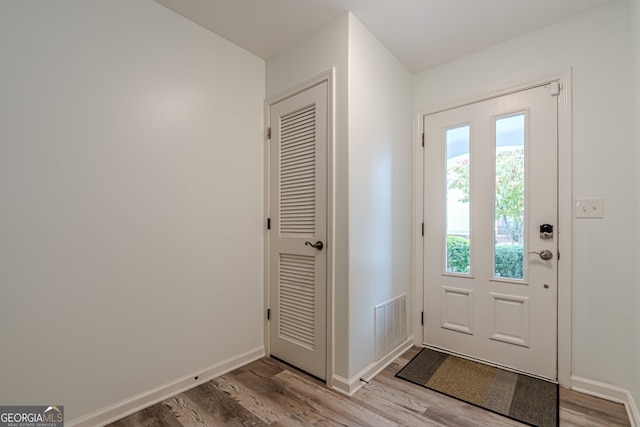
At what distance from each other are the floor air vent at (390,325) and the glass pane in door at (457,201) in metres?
0.54

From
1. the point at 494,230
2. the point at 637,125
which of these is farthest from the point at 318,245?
the point at 637,125

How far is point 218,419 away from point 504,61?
3.19 m

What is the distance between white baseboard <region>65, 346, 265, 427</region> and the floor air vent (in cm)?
103

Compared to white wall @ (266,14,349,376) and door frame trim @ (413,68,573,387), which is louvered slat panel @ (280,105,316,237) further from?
door frame trim @ (413,68,573,387)

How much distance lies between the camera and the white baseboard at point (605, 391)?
67.1 inches

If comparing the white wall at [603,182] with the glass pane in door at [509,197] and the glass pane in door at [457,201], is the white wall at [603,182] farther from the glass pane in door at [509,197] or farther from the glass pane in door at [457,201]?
the glass pane in door at [457,201]

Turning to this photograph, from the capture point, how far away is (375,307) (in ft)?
7.22

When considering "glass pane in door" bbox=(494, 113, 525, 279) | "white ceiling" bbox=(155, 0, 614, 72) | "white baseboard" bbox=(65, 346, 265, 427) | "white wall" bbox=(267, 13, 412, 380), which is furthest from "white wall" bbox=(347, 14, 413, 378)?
"white baseboard" bbox=(65, 346, 265, 427)

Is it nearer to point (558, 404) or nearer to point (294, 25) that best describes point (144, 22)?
point (294, 25)

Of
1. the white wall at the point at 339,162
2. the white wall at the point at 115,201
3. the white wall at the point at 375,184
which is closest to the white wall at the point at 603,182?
the white wall at the point at 375,184

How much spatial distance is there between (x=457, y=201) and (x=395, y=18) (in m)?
1.50

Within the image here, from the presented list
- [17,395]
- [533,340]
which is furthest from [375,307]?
[17,395]

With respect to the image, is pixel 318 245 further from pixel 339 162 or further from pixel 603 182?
pixel 603 182

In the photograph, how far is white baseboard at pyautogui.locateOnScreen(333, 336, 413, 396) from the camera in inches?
75.3
